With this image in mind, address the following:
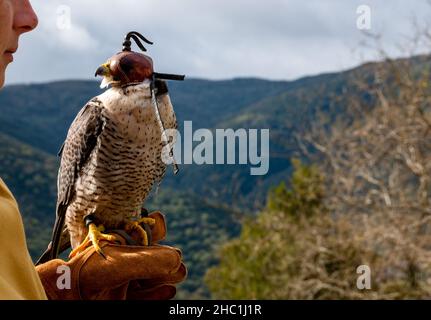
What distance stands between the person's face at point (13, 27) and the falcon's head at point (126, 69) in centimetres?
90

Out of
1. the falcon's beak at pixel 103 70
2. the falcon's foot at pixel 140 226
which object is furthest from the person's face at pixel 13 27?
the falcon's foot at pixel 140 226

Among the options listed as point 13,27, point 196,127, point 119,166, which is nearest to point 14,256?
point 13,27

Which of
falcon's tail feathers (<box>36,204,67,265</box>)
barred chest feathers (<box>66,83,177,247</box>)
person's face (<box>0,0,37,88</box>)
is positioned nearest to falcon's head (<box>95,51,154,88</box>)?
barred chest feathers (<box>66,83,177,247</box>)

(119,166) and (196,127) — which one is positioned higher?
(196,127)

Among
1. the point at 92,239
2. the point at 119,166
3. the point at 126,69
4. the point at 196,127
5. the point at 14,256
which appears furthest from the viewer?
the point at 196,127

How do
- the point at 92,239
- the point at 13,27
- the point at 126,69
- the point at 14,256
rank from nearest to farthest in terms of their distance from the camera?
the point at 14,256, the point at 13,27, the point at 126,69, the point at 92,239

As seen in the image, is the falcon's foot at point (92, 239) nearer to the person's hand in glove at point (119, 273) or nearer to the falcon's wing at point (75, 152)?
the person's hand in glove at point (119, 273)

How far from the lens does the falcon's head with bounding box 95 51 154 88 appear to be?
2.40m

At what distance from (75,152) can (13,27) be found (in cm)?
171

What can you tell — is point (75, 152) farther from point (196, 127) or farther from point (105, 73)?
point (196, 127)

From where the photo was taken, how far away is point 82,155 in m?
3.12

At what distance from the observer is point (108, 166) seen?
2996 millimetres

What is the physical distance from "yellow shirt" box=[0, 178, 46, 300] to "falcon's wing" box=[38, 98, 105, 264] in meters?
1.65

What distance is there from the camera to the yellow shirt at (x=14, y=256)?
4.15 ft
